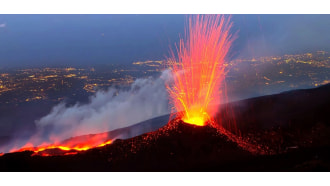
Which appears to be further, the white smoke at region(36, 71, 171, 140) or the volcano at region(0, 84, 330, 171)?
the white smoke at region(36, 71, 171, 140)

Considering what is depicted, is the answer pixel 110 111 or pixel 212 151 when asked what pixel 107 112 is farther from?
pixel 212 151

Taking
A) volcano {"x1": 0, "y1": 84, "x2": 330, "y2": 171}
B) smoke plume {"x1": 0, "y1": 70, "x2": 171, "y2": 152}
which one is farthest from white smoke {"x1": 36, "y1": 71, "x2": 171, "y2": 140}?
volcano {"x1": 0, "y1": 84, "x2": 330, "y2": 171}

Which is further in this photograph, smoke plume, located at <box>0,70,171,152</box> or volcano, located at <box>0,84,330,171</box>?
smoke plume, located at <box>0,70,171,152</box>

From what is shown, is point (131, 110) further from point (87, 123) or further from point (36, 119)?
point (36, 119)

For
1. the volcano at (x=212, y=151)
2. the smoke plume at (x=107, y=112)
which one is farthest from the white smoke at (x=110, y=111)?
the volcano at (x=212, y=151)

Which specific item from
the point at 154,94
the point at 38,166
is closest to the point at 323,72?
the point at 154,94

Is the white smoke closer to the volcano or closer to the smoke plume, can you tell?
the smoke plume
